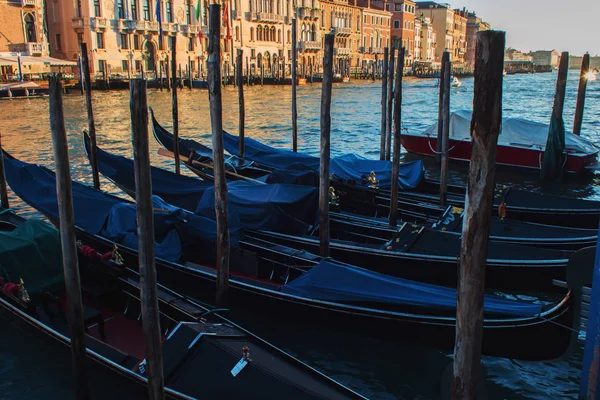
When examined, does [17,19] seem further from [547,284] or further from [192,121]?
[547,284]

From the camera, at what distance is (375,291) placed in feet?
14.7

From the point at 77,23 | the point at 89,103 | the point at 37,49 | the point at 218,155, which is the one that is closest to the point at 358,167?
the point at 218,155

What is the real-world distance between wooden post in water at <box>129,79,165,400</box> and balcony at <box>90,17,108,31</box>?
29.4 m

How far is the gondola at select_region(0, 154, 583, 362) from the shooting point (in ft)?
13.4

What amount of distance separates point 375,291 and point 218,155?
65.5 inches

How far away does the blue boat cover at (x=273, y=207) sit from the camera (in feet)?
19.0

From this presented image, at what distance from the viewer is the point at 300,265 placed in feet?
17.4

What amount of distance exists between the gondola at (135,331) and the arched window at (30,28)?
26.6 metres

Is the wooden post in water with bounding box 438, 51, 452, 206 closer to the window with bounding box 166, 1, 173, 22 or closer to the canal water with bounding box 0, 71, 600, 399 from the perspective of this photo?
the canal water with bounding box 0, 71, 600, 399

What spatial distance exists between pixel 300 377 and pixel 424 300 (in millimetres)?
1258

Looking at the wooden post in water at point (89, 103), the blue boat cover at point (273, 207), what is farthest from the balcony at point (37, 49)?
the blue boat cover at point (273, 207)

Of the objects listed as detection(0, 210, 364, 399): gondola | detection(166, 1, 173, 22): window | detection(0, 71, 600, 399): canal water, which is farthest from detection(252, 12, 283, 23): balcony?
detection(0, 210, 364, 399): gondola

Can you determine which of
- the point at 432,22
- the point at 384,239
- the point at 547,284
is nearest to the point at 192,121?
the point at 384,239

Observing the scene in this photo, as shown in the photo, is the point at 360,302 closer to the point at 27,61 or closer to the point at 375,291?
the point at 375,291
